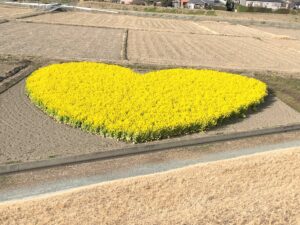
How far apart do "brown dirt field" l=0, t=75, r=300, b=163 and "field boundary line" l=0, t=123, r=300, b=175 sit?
0.24m

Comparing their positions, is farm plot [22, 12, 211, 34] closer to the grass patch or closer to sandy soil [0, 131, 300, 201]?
the grass patch

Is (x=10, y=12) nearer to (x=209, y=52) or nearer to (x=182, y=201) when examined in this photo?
(x=209, y=52)

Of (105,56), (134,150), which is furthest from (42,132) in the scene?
(105,56)

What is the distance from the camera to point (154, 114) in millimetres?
11562

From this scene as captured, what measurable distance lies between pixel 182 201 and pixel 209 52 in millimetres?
16457

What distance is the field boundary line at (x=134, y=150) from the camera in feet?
28.6

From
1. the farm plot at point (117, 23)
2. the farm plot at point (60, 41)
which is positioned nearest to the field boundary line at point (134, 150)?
the farm plot at point (60, 41)

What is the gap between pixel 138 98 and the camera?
504 inches

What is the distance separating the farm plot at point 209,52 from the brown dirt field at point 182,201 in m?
10.9

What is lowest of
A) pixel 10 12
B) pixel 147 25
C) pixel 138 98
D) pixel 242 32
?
pixel 242 32

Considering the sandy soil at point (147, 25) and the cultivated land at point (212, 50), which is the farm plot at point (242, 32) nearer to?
the sandy soil at point (147, 25)

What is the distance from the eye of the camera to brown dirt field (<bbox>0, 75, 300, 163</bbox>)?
30.9 ft

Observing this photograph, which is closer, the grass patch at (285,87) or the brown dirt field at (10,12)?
the grass patch at (285,87)

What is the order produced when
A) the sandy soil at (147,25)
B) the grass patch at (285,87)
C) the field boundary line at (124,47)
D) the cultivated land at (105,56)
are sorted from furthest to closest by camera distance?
the sandy soil at (147,25) < the field boundary line at (124,47) < the grass patch at (285,87) < the cultivated land at (105,56)
